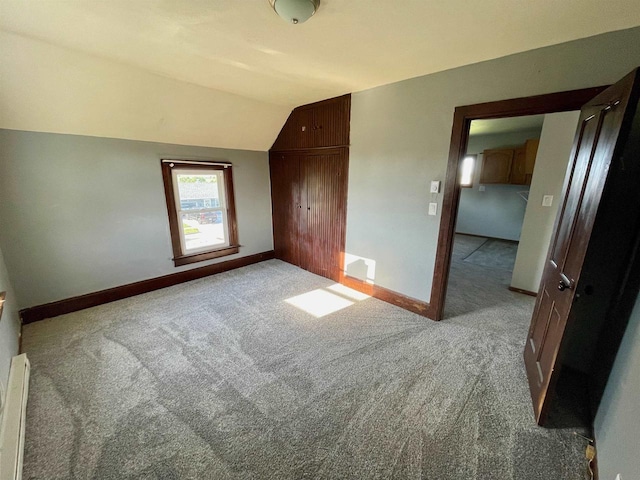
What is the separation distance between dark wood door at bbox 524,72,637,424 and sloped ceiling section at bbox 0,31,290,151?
316cm

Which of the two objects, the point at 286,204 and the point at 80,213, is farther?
the point at 286,204

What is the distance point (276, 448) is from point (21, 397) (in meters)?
1.58

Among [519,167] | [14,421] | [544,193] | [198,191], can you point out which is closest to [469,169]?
[519,167]

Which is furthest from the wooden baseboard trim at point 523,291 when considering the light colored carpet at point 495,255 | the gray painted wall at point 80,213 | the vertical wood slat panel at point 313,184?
the gray painted wall at point 80,213

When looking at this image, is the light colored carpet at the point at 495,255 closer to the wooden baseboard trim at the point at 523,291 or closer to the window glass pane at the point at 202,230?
the wooden baseboard trim at the point at 523,291

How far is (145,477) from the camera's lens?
3.93ft

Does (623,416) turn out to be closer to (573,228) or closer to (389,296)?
(573,228)

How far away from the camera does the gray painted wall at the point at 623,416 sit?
3.23 ft

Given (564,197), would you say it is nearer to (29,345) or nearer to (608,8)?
(608,8)

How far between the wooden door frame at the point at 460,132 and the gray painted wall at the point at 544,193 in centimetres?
153

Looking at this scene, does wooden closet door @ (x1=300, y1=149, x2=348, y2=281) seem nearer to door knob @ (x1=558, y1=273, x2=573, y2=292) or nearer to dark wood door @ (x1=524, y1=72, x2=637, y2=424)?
dark wood door @ (x1=524, y1=72, x2=637, y2=424)

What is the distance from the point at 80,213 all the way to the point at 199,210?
4.04 feet

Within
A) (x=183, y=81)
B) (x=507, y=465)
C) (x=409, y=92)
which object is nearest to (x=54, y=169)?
(x=183, y=81)

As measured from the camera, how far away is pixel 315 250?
147 inches
